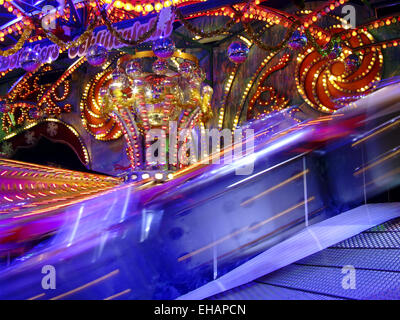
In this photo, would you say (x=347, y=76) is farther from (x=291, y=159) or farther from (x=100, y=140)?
(x=100, y=140)

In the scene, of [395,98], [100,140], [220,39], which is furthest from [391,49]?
[100,140]

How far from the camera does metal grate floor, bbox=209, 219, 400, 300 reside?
1665 millimetres

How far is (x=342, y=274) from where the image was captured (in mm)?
1829

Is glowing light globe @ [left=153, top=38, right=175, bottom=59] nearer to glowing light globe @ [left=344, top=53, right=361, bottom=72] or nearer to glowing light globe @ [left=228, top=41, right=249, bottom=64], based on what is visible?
glowing light globe @ [left=228, top=41, right=249, bottom=64]

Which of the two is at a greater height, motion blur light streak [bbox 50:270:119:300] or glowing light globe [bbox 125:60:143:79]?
glowing light globe [bbox 125:60:143:79]

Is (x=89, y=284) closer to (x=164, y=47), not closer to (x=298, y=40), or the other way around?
(x=164, y=47)

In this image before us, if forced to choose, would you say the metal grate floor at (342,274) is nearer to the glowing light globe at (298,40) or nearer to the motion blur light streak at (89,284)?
the motion blur light streak at (89,284)

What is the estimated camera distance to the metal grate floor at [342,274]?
167 centimetres

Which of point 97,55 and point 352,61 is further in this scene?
point 352,61

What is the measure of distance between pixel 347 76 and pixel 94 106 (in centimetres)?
509

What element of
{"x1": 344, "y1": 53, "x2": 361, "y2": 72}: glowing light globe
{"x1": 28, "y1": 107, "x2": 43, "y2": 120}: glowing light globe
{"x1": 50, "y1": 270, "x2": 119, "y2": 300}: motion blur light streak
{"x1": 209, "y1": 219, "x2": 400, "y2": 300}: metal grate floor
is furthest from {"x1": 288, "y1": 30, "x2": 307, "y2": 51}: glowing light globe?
{"x1": 28, "y1": 107, "x2": 43, "y2": 120}: glowing light globe

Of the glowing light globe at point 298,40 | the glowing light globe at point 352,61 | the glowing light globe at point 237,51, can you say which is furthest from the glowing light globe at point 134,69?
the glowing light globe at point 352,61

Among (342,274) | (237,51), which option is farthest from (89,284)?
(237,51)

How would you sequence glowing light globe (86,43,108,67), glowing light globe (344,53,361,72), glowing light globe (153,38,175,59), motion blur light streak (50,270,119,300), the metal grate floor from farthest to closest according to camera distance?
glowing light globe (344,53,361,72), glowing light globe (86,43,108,67), glowing light globe (153,38,175,59), motion blur light streak (50,270,119,300), the metal grate floor
